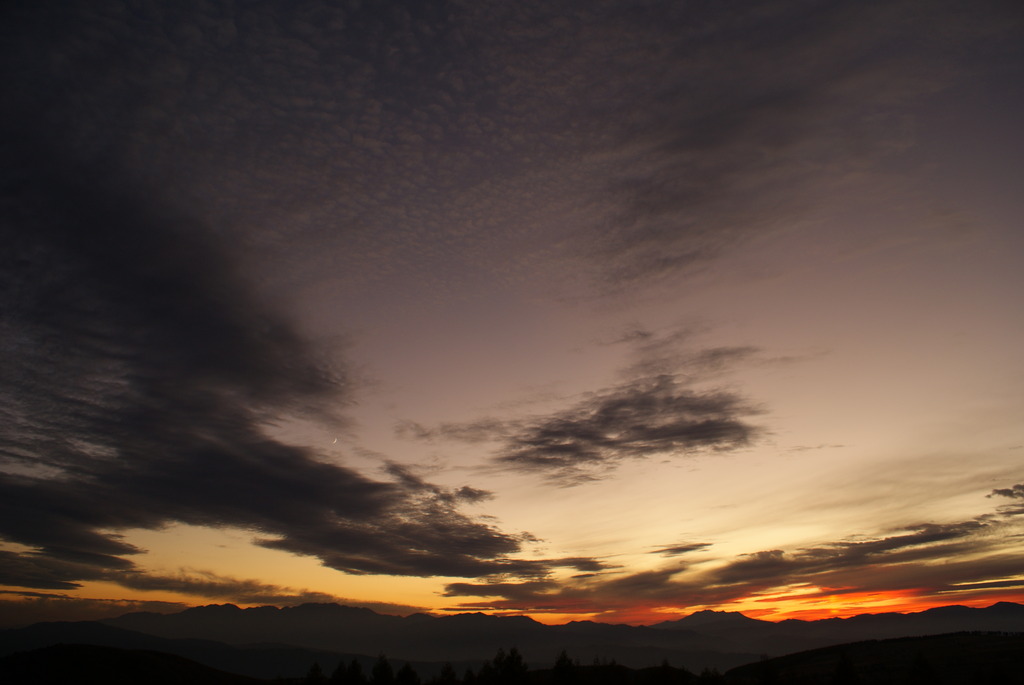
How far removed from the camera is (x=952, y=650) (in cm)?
14588

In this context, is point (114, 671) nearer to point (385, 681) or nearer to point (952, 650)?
point (385, 681)

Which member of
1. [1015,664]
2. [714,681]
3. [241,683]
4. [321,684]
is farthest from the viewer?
[241,683]

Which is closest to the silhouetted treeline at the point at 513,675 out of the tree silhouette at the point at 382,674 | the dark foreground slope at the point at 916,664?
the tree silhouette at the point at 382,674

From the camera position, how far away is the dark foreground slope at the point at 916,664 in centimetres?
10906

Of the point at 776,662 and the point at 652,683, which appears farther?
the point at 776,662

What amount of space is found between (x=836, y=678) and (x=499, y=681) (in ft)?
258

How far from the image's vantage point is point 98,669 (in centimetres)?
13675

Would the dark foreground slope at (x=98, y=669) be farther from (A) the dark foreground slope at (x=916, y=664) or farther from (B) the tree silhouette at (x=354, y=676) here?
(A) the dark foreground slope at (x=916, y=664)

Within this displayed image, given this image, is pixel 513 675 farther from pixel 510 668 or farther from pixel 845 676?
pixel 845 676

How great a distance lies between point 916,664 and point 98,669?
19018 centimetres

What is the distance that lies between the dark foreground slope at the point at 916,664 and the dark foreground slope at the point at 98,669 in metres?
142

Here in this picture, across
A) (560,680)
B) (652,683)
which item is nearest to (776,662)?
(652,683)

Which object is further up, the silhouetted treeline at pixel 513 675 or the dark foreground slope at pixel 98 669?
the dark foreground slope at pixel 98 669

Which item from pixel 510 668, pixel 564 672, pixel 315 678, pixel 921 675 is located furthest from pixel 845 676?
pixel 315 678
